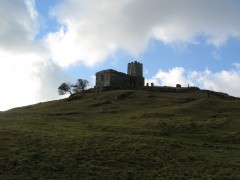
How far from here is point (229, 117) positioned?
3044 inches

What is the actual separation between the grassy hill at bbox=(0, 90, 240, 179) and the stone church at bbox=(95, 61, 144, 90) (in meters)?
33.6

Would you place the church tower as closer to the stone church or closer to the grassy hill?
the stone church

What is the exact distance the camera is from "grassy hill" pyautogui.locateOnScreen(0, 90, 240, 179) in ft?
137

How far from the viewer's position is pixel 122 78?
126m

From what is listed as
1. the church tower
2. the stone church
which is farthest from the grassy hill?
the church tower

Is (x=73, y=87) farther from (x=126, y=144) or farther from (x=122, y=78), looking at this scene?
(x=126, y=144)

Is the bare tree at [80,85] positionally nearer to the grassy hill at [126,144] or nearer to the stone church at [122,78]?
the stone church at [122,78]

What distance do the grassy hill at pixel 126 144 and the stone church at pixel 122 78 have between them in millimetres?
33611

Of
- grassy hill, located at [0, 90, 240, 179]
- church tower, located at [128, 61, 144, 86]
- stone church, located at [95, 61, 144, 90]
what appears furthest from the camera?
church tower, located at [128, 61, 144, 86]

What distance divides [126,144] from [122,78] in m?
74.1

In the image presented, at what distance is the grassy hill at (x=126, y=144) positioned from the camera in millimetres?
41875

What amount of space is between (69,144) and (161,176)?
43.0 ft

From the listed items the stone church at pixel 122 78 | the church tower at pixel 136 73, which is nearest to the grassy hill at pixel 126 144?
the stone church at pixel 122 78

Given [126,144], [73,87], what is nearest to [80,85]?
[73,87]
